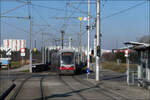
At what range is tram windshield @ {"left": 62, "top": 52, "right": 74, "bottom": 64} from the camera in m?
33.8

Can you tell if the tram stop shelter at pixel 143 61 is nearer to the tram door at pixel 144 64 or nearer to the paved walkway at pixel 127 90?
the tram door at pixel 144 64

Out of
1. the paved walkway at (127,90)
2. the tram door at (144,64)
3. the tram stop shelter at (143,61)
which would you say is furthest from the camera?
the tram door at (144,64)

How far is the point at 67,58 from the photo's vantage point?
33906 mm

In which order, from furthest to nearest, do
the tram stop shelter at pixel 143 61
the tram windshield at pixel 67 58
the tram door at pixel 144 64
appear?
1. the tram windshield at pixel 67 58
2. the tram door at pixel 144 64
3. the tram stop shelter at pixel 143 61

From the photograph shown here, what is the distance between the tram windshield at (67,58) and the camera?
33.8 meters

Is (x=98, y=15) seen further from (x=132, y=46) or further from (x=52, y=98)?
(x=52, y=98)

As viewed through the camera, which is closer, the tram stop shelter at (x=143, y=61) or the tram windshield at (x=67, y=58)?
the tram stop shelter at (x=143, y=61)

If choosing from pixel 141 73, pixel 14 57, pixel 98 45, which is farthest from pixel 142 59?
pixel 14 57

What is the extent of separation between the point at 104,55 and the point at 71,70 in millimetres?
74176

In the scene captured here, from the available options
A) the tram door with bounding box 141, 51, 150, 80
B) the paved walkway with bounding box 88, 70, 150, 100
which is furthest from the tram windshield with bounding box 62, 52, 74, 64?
the tram door with bounding box 141, 51, 150, 80

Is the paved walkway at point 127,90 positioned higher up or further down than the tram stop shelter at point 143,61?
further down

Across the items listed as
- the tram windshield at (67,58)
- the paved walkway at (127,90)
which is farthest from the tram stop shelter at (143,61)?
the tram windshield at (67,58)

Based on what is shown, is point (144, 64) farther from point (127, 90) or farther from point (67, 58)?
point (67, 58)

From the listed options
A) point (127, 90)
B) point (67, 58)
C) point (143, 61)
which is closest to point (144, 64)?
point (143, 61)
